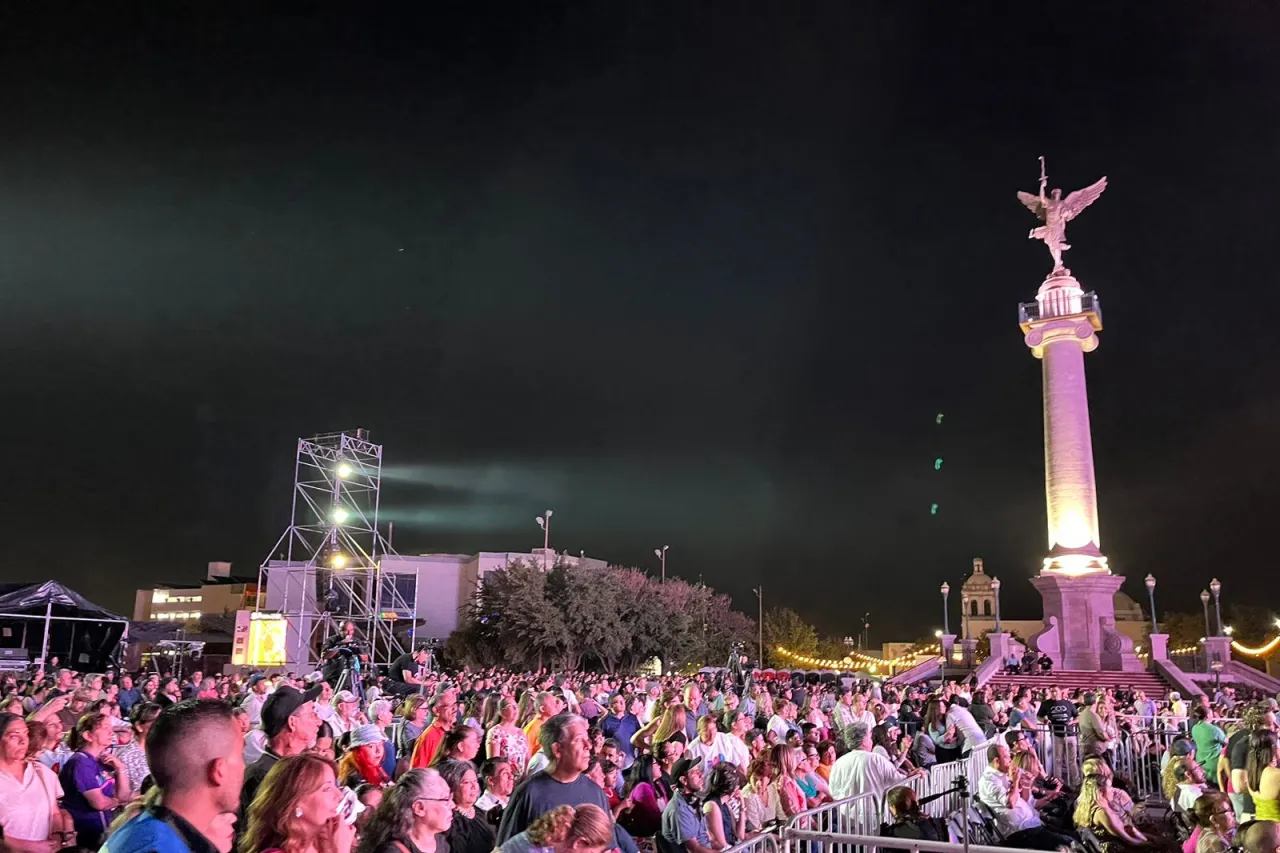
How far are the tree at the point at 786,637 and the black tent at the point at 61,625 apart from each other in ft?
177

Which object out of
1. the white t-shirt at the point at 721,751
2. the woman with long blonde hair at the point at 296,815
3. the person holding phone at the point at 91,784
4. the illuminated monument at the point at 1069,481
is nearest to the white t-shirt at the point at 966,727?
the white t-shirt at the point at 721,751

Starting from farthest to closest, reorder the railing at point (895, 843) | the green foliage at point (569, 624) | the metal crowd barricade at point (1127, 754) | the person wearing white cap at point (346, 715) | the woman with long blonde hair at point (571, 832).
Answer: the green foliage at point (569, 624) → the metal crowd barricade at point (1127, 754) → the person wearing white cap at point (346, 715) → the railing at point (895, 843) → the woman with long blonde hair at point (571, 832)

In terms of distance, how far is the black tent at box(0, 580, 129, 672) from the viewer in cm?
2698

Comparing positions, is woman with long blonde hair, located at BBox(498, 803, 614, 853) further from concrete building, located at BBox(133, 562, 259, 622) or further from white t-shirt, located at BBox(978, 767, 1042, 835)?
concrete building, located at BBox(133, 562, 259, 622)

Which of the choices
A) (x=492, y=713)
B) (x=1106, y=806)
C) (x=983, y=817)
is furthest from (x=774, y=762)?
(x=492, y=713)

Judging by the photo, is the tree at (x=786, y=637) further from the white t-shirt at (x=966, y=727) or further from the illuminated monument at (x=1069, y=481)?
the white t-shirt at (x=966, y=727)

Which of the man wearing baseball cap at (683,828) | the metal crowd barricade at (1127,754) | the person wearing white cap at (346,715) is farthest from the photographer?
the metal crowd barricade at (1127,754)

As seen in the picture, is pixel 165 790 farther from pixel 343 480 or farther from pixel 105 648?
pixel 343 480

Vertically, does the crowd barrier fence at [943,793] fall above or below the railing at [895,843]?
below

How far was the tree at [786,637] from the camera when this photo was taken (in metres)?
77.8

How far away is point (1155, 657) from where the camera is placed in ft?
118

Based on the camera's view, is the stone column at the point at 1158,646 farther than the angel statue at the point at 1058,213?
No

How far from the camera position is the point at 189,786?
2.76 metres

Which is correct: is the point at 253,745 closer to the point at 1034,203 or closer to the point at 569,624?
the point at 569,624
